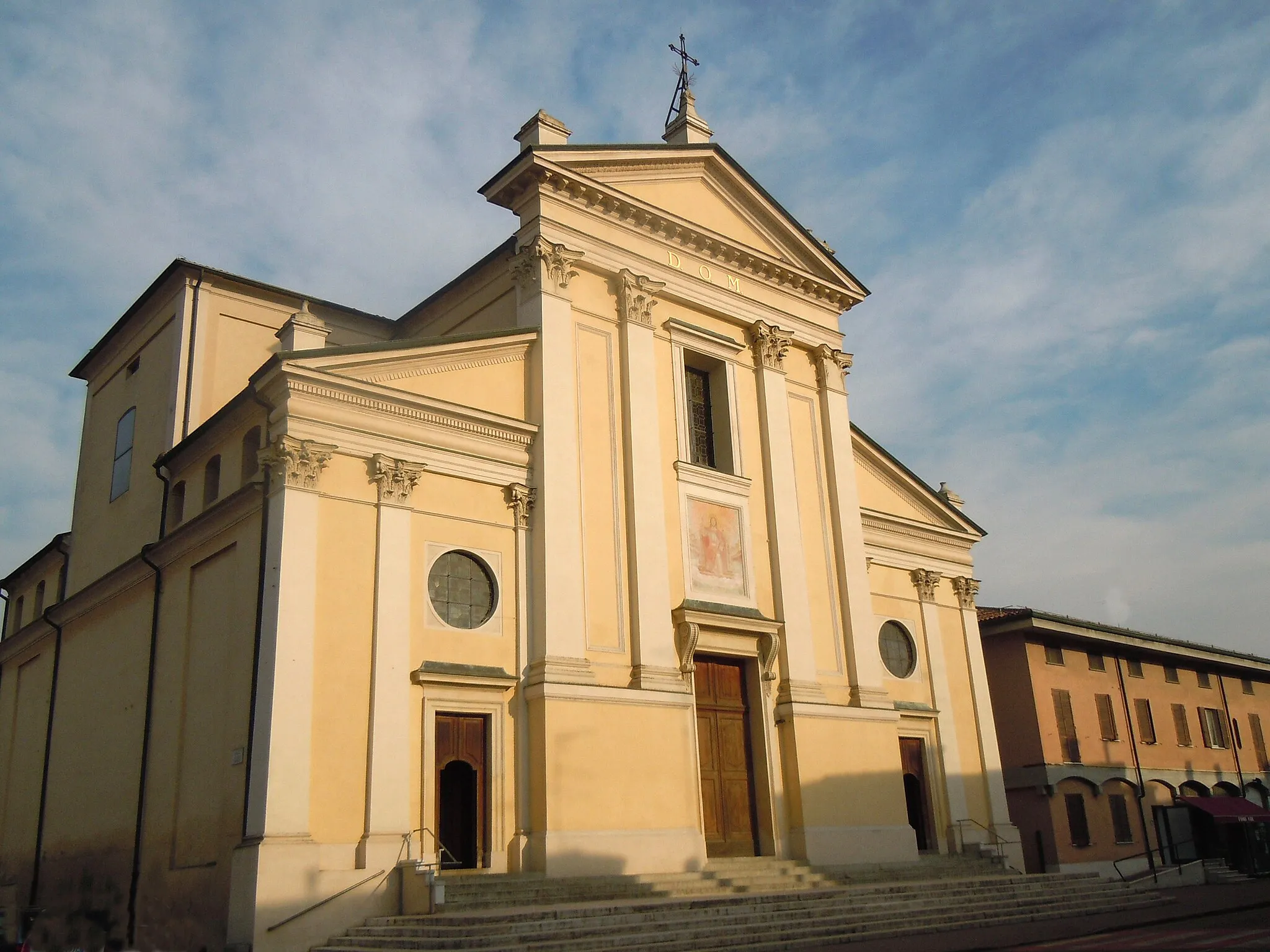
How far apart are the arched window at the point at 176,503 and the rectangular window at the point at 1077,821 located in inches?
846

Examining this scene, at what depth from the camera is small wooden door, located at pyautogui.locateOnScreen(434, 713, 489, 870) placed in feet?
55.5

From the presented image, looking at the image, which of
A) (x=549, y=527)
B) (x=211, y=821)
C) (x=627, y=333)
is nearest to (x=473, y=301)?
(x=627, y=333)

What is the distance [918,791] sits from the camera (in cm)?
2438

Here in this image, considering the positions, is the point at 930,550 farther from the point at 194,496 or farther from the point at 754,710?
the point at 194,496

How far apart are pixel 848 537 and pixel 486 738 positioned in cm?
955

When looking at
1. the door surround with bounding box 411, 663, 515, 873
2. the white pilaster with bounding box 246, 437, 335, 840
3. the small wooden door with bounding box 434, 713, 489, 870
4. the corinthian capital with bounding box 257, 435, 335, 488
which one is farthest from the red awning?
the corinthian capital with bounding box 257, 435, 335, 488

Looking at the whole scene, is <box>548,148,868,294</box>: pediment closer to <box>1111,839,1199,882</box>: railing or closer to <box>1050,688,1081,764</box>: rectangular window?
<box>1050,688,1081,764</box>: rectangular window

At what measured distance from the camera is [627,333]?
21062 millimetres

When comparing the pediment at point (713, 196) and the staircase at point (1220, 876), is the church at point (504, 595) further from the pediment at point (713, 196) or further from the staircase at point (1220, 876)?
the staircase at point (1220, 876)

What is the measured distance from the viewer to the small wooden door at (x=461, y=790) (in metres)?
16.9

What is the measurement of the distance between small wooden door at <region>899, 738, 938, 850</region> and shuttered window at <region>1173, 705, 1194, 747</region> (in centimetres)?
1234

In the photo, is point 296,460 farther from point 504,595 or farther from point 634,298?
point 634,298

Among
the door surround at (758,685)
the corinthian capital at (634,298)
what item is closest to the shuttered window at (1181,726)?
the door surround at (758,685)

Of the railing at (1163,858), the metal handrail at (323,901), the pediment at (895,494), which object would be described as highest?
the pediment at (895,494)
